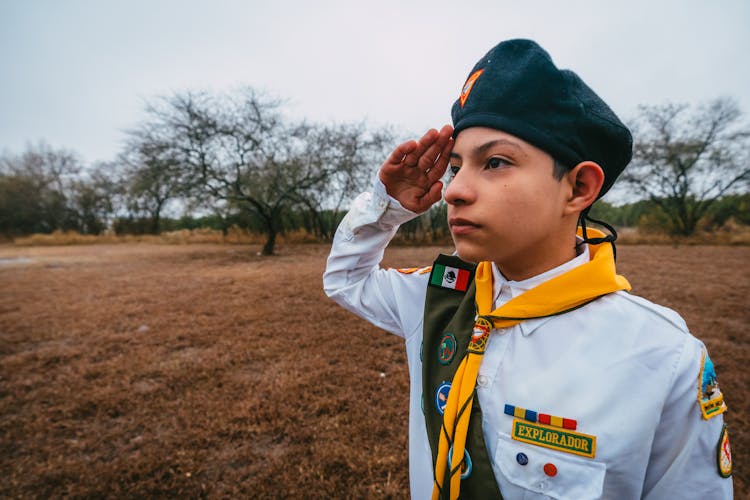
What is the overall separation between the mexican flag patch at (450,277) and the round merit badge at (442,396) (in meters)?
0.36

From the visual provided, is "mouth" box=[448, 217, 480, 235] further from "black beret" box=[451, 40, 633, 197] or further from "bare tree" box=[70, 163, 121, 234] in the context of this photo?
"bare tree" box=[70, 163, 121, 234]

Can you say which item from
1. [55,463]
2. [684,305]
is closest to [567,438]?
Answer: [55,463]

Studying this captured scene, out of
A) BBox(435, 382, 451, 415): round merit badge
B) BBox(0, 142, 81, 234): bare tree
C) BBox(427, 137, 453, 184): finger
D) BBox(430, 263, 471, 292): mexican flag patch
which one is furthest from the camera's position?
BBox(0, 142, 81, 234): bare tree

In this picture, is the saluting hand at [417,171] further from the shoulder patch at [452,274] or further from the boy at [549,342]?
the shoulder patch at [452,274]

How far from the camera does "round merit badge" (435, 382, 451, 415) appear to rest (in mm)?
1061

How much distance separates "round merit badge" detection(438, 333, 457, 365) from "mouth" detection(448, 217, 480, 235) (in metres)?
0.39

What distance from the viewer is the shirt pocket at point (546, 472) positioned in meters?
0.80

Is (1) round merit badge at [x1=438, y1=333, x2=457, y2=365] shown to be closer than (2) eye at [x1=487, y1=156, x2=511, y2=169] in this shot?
No

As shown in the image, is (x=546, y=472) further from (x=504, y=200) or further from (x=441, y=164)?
(x=441, y=164)

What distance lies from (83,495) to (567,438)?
296 centimetres

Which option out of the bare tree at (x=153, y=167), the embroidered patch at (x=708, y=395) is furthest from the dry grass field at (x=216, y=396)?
the bare tree at (x=153, y=167)

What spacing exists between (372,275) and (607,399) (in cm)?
91

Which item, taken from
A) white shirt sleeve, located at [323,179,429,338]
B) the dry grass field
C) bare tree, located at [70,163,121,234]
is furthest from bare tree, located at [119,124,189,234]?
bare tree, located at [70,163,121,234]

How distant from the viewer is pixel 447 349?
1.12 metres
